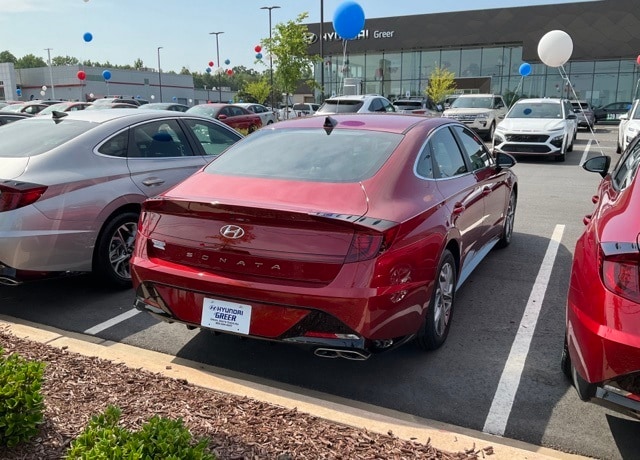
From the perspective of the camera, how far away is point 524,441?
294 cm

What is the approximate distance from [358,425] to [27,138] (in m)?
4.07

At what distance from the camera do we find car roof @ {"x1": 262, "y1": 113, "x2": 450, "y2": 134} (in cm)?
429

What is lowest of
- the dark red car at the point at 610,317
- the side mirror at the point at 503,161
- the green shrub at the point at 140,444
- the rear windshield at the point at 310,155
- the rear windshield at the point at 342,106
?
the green shrub at the point at 140,444

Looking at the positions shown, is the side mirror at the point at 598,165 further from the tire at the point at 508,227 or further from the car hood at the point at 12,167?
the car hood at the point at 12,167

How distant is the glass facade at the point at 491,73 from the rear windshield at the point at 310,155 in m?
32.0

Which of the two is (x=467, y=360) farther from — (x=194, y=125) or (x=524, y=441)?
(x=194, y=125)

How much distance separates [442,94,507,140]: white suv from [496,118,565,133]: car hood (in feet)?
17.1

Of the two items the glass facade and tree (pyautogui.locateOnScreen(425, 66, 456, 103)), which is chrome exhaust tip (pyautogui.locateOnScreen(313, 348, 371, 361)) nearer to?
the glass facade

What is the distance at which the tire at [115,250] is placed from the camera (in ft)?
16.1

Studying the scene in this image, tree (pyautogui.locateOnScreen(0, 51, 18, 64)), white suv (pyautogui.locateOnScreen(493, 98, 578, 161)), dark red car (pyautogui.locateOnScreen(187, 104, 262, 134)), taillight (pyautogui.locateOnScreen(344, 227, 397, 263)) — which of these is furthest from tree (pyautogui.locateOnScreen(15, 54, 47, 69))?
taillight (pyautogui.locateOnScreen(344, 227, 397, 263))

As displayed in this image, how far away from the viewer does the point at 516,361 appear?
A: 3857 millimetres

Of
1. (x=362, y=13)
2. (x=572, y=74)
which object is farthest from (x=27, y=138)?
(x=572, y=74)

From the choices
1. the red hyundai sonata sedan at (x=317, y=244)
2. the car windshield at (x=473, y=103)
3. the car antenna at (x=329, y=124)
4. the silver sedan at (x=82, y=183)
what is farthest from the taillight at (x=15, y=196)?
the car windshield at (x=473, y=103)

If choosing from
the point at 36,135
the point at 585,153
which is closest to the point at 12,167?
the point at 36,135
